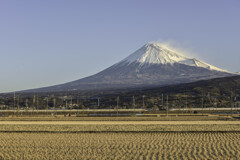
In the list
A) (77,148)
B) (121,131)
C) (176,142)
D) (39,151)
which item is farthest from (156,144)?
(121,131)

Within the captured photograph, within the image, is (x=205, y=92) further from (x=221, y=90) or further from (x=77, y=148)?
(x=77, y=148)

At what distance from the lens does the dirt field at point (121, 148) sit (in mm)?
23953

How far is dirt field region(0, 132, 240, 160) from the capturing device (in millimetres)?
23953

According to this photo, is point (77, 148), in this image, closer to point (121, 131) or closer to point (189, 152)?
point (189, 152)

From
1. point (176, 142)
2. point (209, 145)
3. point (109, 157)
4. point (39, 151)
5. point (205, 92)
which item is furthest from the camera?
point (205, 92)

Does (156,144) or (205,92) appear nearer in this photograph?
(156,144)

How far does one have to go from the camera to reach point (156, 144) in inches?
1153

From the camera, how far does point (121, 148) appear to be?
89.8 ft

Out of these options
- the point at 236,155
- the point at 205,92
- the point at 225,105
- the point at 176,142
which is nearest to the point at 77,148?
the point at 176,142

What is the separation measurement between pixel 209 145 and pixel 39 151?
12.6m

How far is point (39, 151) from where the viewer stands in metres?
26.5

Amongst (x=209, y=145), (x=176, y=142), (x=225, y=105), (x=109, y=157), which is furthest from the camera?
(x=225, y=105)

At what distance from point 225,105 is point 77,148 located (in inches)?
4597

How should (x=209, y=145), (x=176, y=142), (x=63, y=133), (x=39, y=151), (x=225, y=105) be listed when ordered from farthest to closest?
1. (x=225, y=105)
2. (x=63, y=133)
3. (x=176, y=142)
4. (x=209, y=145)
5. (x=39, y=151)
